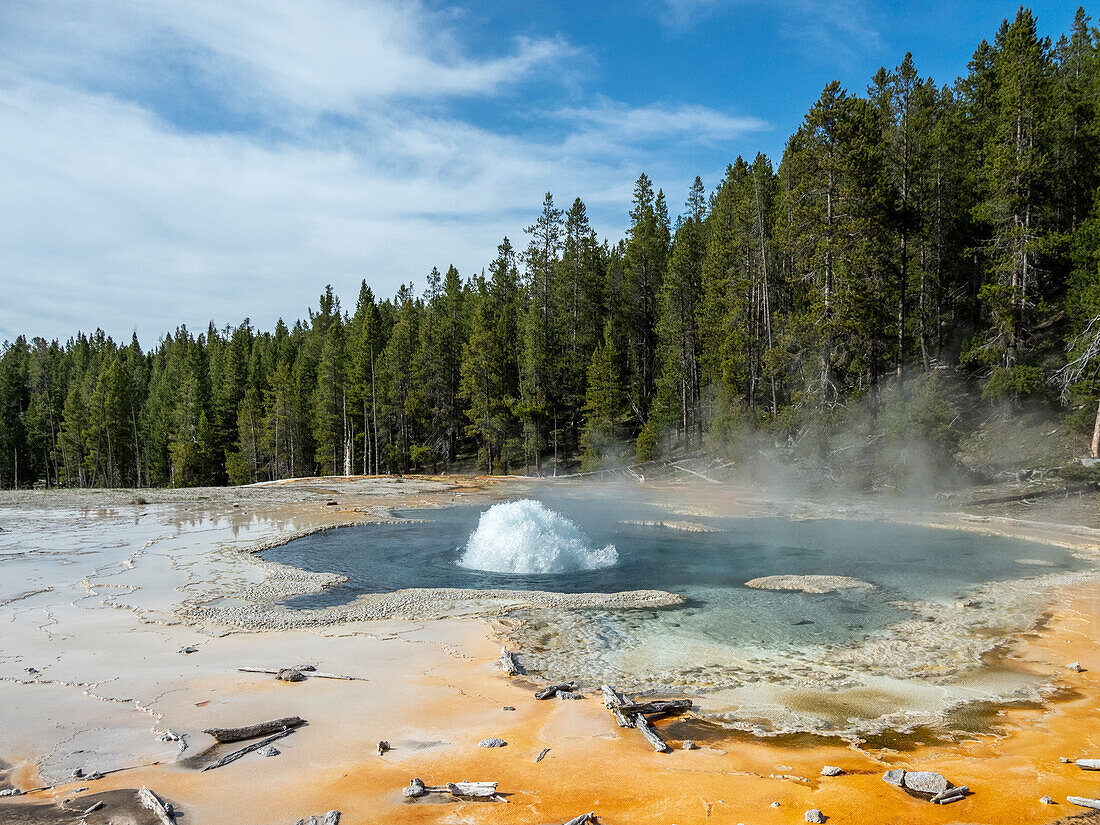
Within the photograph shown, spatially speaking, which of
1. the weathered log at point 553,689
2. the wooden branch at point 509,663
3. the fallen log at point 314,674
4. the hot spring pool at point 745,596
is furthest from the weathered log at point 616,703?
the fallen log at point 314,674

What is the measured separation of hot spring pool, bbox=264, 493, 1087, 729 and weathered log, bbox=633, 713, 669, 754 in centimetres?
114

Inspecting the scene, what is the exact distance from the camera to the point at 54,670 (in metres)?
8.76

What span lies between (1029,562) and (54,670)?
2073 cm

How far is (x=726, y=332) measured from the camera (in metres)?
41.2

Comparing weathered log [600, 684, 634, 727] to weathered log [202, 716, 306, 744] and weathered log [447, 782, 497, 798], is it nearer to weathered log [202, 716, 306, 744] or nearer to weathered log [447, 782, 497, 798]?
weathered log [447, 782, 497, 798]

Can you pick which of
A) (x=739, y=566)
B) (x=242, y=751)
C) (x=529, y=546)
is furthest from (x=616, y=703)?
(x=739, y=566)

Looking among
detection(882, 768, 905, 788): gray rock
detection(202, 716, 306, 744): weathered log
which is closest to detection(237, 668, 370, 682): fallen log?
detection(202, 716, 306, 744): weathered log

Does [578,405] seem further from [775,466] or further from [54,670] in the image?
[54,670]

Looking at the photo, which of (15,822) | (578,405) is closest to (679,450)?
(578,405)

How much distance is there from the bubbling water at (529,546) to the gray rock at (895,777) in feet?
36.1

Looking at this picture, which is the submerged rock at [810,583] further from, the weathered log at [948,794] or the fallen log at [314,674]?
the fallen log at [314,674]

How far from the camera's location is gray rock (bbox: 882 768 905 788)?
19.1 ft

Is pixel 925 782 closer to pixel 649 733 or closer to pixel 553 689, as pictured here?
pixel 649 733

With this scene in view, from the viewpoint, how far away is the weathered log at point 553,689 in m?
8.13
